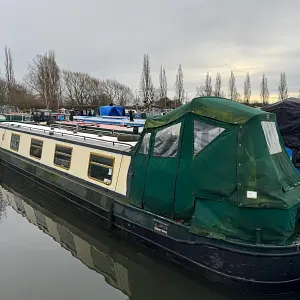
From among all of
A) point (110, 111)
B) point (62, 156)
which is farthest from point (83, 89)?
point (62, 156)

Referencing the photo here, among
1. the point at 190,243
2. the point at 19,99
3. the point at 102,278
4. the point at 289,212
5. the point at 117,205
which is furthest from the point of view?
the point at 19,99

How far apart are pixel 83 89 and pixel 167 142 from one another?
49.1 metres

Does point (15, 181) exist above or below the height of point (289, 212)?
below

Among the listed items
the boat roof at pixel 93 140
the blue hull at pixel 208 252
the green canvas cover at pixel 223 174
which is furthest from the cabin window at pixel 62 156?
the green canvas cover at pixel 223 174

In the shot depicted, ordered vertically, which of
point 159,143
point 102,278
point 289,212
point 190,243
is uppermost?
point 159,143

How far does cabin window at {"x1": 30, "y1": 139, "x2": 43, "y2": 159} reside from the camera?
1053cm

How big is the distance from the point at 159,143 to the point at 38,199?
210 inches

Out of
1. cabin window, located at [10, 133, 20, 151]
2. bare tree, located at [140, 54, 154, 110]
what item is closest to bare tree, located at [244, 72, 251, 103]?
bare tree, located at [140, 54, 154, 110]

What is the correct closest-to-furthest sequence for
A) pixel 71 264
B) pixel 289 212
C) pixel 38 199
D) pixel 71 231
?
pixel 289 212 → pixel 71 264 → pixel 71 231 → pixel 38 199

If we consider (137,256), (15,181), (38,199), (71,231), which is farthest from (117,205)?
(15,181)

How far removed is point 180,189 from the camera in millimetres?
5305

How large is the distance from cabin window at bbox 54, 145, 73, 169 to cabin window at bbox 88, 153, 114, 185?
1146 mm

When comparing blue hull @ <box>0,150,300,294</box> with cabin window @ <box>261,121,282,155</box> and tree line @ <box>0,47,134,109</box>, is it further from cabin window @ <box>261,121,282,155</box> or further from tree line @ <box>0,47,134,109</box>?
tree line @ <box>0,47,134,109</box>

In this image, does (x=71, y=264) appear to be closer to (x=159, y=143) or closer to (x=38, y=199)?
(x=159, y=143)
